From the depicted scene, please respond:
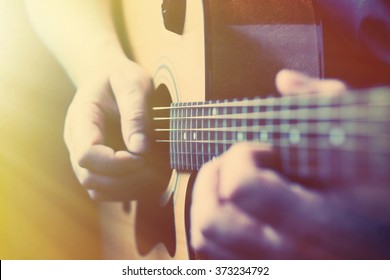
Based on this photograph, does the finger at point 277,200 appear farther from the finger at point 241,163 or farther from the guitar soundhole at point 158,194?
the guitar soundhole at point 158,194

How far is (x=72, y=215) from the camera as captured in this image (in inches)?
31.5

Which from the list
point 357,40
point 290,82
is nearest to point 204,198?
point 290,82

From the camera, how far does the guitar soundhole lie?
67 centimetres

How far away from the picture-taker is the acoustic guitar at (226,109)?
41cm

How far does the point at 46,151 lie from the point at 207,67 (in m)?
0.38

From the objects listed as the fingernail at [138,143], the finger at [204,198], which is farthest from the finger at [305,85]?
the fingernail at [138,143]

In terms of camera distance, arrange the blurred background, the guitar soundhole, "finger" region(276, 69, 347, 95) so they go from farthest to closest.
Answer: the blurred background
the guitar soundhole
"finger" region(276, 69, 347, 95)

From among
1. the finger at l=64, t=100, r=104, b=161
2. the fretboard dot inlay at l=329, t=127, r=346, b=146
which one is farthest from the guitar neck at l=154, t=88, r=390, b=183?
the finger at l=64, t=100, r=104, b=161

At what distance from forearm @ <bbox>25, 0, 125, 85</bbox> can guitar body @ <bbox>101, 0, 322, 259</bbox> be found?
8 centimetres

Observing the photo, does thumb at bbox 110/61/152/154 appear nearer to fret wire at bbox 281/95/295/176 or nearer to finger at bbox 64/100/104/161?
finger at bbox 64/100/104/161

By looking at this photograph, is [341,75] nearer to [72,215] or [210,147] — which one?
[210,147]

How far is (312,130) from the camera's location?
43cm

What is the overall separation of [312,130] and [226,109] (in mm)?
119
